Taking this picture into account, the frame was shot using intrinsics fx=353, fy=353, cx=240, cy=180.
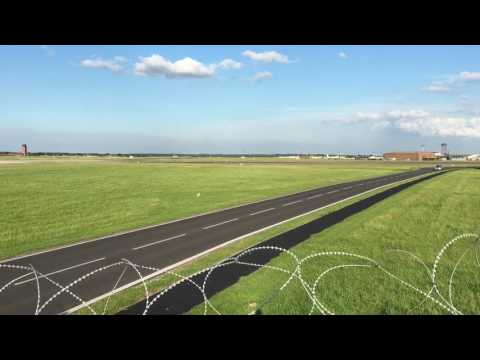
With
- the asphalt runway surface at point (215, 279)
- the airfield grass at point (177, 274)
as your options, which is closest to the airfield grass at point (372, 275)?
the asphalt runway surface at point (215, 279)

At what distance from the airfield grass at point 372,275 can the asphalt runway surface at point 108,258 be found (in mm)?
3601

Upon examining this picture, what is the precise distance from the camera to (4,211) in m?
25.5

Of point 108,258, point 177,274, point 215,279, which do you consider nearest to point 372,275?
point 215,279

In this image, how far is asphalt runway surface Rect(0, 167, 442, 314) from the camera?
9.77 m

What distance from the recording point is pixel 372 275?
11.0 m

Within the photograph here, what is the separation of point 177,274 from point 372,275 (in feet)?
19.7

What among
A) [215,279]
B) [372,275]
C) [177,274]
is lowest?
[215,279]

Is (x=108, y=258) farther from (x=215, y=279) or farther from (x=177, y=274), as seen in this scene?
(x=215, y=279)

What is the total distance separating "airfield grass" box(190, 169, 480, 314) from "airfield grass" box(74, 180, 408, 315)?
6.47ft

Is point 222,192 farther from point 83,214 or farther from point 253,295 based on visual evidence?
point 253,295
